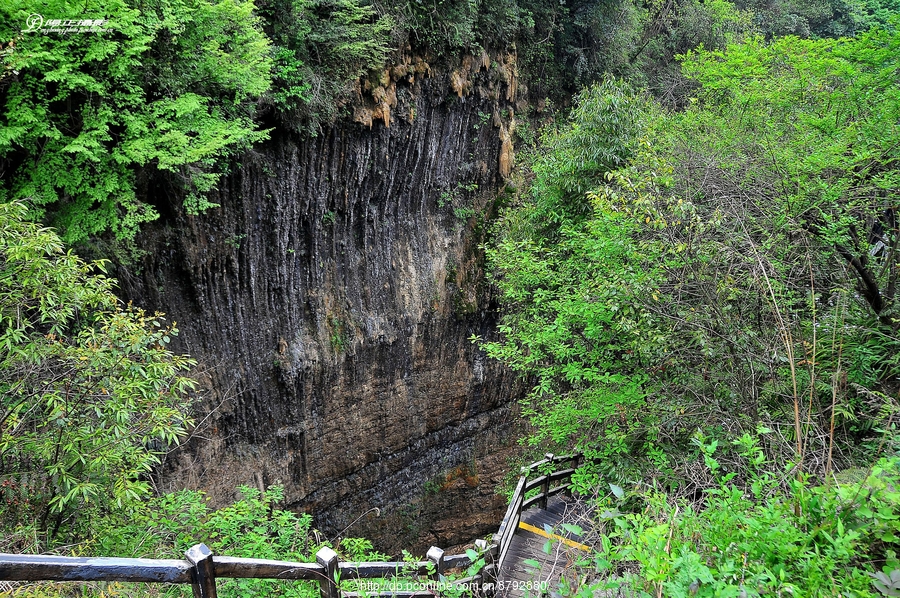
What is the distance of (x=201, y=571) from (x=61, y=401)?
2.36 metres

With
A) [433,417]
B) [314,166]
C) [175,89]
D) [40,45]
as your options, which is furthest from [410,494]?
[40,45]

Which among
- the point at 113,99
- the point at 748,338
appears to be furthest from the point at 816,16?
the point at 113,99

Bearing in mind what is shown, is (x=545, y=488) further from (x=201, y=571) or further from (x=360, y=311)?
(x=201, y=571)

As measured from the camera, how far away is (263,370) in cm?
934

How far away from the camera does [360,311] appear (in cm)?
1088

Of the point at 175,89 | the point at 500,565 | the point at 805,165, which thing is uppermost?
the point at 175,89

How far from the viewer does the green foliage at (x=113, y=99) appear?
5.30 m

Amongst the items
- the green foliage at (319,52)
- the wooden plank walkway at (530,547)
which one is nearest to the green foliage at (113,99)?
the green foliage at (319,52)

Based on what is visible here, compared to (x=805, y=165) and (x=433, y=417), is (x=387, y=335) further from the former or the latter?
(x=805, y=165)

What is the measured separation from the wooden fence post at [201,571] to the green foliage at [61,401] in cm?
185

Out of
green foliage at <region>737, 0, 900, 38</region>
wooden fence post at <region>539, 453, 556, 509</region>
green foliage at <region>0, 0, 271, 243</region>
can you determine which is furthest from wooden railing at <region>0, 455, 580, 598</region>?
green foliage at <region>737, 0, 900, 38</region>

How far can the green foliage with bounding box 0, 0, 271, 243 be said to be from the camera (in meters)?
5.30

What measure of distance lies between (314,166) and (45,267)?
570 centimetres

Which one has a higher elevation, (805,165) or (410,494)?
(805,165)
